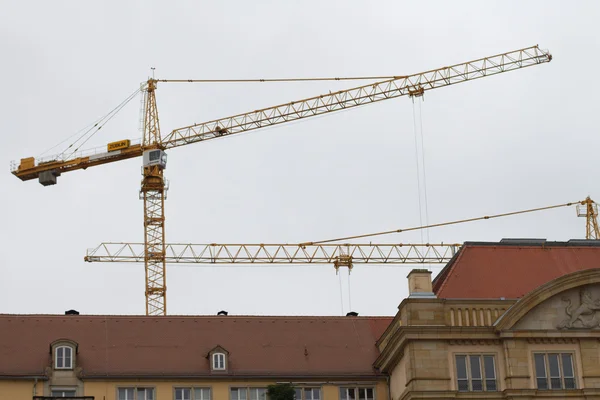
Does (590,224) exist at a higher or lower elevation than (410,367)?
higher

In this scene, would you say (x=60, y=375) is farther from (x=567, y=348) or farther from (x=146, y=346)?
(x=567, y=348)

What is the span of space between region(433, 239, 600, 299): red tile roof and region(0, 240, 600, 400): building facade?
8 centimetres

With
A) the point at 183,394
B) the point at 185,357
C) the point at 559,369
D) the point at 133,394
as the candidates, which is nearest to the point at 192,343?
the point at 185,357

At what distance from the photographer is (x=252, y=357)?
91500 millimetres

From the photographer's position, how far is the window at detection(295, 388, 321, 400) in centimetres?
8975

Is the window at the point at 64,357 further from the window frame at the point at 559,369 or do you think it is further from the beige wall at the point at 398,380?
the window frame at the point at 559,369

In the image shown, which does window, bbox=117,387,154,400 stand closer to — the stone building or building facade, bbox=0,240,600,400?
building facade, bbox=0,240,600,400

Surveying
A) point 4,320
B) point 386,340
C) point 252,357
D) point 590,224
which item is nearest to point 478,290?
point 386,340

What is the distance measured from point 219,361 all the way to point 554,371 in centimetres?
1912

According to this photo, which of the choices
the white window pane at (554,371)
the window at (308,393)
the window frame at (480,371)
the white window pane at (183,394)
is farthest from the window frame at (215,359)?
the white window pane at (554,371)

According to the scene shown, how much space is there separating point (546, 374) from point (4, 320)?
31.8 m

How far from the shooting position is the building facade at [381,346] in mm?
84875

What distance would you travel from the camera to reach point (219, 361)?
9031cm

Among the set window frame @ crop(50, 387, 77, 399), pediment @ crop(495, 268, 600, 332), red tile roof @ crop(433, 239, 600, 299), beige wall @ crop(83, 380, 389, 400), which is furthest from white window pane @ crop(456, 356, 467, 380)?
window frame @ crop(50, 387, 77, 399)
